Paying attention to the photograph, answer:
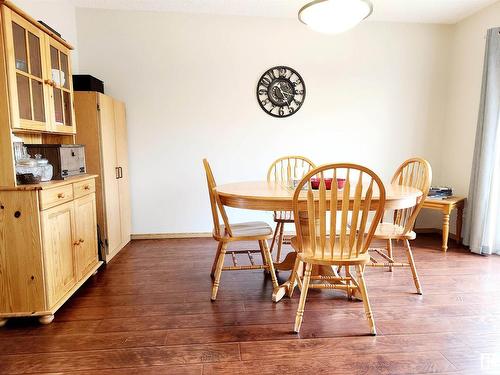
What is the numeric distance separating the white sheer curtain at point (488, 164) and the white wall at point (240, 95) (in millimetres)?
722

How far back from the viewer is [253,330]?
68.2 inches

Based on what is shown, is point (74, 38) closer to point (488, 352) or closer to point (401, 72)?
point (401, 72)

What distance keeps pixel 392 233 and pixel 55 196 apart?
2.20 metres

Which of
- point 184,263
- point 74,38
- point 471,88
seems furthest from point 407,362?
point 74,38

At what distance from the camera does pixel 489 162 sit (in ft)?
9.52

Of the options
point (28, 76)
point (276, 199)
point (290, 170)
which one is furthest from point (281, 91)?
point (28, 76)

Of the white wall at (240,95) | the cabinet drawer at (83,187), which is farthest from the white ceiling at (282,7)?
the cabinet drawer at (83,187)

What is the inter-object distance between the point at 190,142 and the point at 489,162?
2.97 m

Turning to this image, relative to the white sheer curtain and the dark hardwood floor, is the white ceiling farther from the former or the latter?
the dark hardwood floor

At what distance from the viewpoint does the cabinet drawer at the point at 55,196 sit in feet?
5.74

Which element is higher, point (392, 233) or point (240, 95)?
point (240, 95)

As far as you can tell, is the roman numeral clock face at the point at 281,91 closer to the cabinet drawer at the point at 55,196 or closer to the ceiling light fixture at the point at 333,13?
the ceiling light fixture at the point at 333,13

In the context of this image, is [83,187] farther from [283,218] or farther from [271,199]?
[283,218]

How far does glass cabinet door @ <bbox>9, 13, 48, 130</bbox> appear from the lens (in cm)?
171
